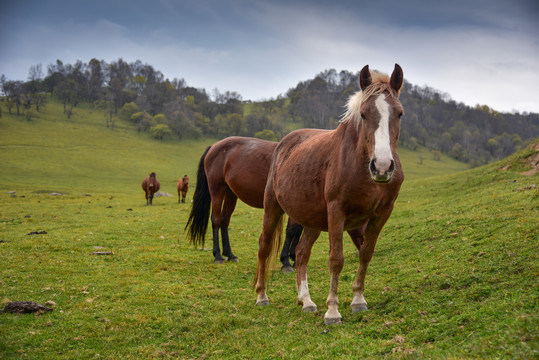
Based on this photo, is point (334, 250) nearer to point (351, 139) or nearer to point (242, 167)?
point (351, 139)

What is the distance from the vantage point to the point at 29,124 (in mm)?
73125

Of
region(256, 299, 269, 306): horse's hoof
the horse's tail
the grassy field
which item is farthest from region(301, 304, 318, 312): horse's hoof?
the horse's tail

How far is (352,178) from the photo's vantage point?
4531 mm

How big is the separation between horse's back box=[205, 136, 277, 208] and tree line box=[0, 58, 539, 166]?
75404 millimetres

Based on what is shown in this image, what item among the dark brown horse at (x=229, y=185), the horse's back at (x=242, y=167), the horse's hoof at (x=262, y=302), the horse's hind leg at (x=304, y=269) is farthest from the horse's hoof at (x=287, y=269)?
the horse's hind leg at (x=304, y=269)

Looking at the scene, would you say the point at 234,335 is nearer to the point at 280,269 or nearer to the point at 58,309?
the point at 58,309

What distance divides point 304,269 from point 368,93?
301 centimetres

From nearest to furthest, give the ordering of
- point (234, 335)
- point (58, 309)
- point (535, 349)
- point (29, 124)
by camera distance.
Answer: point (535, 349), point (234, 335), point (58, 309), point (29, 124)

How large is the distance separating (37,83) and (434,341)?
127m

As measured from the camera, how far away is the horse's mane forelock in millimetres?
4511

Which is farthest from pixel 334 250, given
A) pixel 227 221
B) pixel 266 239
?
pixel 227 221

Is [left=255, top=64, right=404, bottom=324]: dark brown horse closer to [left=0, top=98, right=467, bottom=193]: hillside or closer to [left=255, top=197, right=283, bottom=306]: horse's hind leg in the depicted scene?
[left=255, top=197, right=283, bottom=306]: horse's hind leg

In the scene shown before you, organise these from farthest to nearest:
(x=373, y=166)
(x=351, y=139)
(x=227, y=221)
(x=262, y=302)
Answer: (x=227, y=221), (x=262, y=302), (x=351, y=139), (x=373, y=166)

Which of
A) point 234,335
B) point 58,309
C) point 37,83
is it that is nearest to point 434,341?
point 234,335
